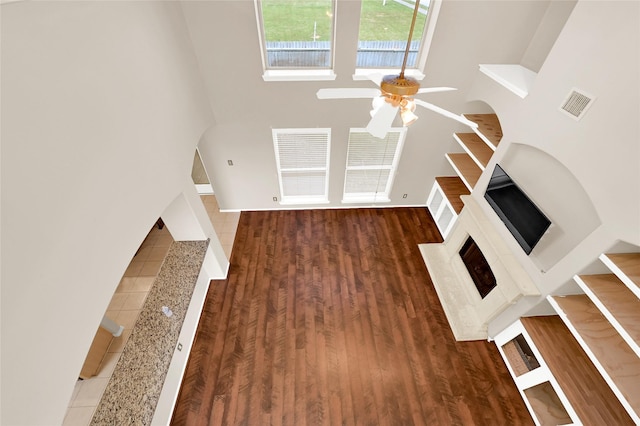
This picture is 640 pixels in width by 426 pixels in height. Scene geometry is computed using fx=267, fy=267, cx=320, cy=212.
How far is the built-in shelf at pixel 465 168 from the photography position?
4781mm

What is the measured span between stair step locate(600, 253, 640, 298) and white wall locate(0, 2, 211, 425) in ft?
14.1

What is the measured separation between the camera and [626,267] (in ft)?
7.57

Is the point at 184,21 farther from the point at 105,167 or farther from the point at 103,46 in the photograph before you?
the point at 105,167

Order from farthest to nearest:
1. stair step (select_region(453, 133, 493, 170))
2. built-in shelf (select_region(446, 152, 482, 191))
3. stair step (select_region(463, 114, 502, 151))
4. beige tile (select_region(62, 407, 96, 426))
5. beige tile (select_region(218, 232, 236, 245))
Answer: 1. beige tile (select_region(218, 232, 236, 245))
2. built-in shelf (select_region(446, 152, 482, 191))
3. stair step (select_region(453, 133, 493, 170))
4. stair step (select_region(463, 114, 502, 151))
5. beige tile (select_region(62, 407, 96, 426))

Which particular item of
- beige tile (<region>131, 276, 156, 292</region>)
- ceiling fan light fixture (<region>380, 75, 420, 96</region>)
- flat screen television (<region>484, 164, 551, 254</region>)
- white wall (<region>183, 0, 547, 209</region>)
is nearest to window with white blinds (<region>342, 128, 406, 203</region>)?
white wall (<region>183, 0, 547, 209</region>)

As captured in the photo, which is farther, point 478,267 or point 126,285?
point 126,285

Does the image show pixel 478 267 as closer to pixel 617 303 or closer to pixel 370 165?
pixel 617 303

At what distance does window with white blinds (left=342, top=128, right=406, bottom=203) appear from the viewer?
510cm

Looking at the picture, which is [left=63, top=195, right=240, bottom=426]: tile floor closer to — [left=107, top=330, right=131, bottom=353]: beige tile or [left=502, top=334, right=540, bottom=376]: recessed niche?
[left=107, top=330, right=131, bottom=353]: beige tile

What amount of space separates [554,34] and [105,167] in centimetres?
551

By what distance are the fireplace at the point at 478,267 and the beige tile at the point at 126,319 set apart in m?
5.74

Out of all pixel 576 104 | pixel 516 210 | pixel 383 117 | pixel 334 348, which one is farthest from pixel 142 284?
pixel 576 104

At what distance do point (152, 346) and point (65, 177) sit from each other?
230 centimetres

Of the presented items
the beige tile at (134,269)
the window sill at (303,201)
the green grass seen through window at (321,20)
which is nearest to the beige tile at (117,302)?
the beige tile at (134,269)
